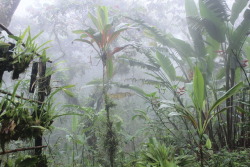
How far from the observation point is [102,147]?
6.97ft

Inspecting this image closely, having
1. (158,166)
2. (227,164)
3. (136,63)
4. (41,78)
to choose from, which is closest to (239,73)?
(136,63)

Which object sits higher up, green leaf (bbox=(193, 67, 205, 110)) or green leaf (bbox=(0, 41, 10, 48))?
green leaf (bbox=(0, 41, 10, 48))

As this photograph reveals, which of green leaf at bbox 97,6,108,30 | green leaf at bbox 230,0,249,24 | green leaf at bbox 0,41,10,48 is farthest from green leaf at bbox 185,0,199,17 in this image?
green leaf at bbox 0,41,10,48

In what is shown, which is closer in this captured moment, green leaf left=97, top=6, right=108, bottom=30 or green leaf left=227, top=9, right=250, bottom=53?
green leaf left=97, top=6, right=108, bottom=30

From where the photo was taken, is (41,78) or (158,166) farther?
(158,166)

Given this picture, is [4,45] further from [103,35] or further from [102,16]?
[102,16]

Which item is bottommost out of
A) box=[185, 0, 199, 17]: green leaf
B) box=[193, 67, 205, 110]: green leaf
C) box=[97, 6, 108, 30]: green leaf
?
box=[193, 67, 205, 110]: green leaf

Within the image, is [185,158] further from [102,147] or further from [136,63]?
[136,63]

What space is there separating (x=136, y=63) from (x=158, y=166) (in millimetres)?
2157

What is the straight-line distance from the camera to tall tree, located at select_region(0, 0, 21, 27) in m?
3.90

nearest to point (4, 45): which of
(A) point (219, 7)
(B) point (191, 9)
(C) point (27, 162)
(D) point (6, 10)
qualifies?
(C) point (27, 162)

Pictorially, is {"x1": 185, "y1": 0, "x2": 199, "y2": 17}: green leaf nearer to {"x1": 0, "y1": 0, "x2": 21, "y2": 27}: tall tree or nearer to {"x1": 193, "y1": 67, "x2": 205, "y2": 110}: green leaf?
{"x1": 193, "y1": 67, "x2": 205, "y2": 110}: green leaf

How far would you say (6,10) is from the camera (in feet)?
13.1

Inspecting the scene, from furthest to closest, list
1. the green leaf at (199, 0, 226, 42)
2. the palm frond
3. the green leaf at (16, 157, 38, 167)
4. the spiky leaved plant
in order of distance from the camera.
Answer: the green leaf at (199, 0, 226, 42), the palm frond, the spiky leaved plant, the green leaf at (16, 157, 38, 167)
